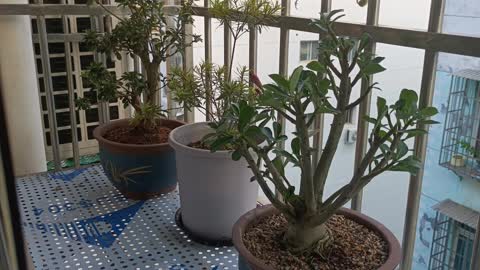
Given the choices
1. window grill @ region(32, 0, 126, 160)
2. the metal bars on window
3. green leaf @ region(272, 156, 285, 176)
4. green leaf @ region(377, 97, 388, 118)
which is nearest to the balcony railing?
the metal bars on window

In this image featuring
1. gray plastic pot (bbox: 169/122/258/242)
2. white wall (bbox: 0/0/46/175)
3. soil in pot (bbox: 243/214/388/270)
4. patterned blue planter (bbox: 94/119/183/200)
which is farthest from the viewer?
white wall (bbox: 0/0/46/175)

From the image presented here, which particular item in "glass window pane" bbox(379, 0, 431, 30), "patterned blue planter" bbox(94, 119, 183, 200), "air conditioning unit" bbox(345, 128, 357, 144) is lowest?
"patterned blue planter" bbox(94, 119, 183, 200)

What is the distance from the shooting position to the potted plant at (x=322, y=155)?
1016 mm

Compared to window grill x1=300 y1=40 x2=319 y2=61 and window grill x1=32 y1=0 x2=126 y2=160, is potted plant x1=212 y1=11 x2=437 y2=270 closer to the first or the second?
window grill x1=300 y1=40 x2=319 y2=61

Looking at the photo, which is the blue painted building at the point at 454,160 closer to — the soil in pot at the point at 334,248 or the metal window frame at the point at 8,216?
the soil in pot at the point at 334,248

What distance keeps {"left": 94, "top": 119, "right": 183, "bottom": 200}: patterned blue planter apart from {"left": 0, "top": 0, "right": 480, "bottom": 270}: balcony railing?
409 millimetres

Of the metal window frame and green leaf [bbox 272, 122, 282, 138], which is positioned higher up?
the metal window frame

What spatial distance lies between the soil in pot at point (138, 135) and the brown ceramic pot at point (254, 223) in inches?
28.2

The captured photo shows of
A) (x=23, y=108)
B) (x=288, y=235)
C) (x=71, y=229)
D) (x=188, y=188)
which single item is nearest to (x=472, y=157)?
(x=288, y=235)

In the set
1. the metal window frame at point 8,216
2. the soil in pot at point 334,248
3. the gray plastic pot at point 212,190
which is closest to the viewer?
the metal window frame at point 8,216

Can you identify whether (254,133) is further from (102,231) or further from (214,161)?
(102,231)

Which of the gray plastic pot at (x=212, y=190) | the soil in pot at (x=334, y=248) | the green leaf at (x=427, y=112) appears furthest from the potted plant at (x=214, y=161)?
the green leaf at (x=427, y=112)

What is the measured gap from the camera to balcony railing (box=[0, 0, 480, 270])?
1.17 metres

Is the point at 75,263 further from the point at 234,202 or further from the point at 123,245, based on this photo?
the point at 234,202
